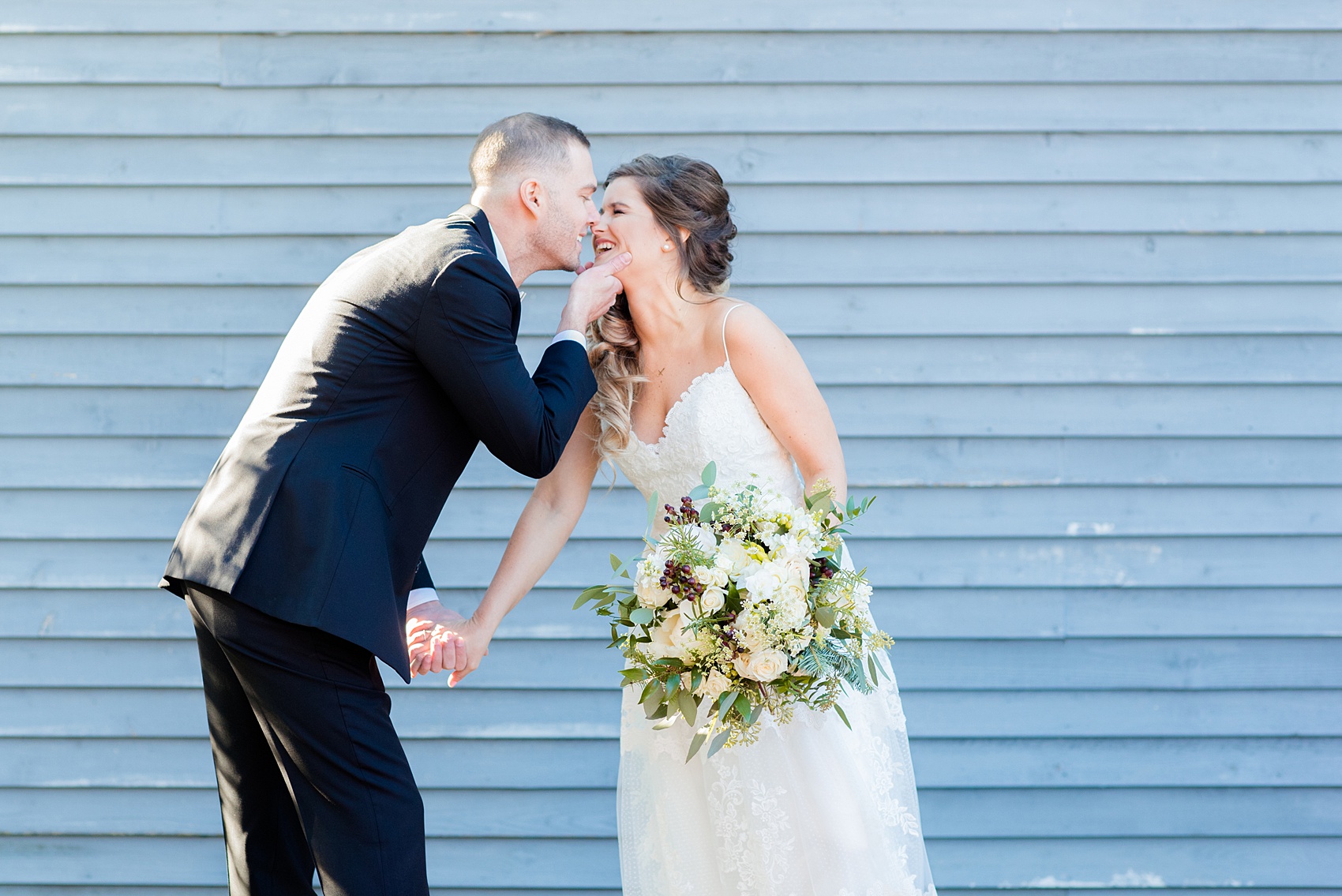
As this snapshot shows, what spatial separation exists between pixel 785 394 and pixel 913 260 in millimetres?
1160

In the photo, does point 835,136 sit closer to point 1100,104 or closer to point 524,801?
point 1100,104

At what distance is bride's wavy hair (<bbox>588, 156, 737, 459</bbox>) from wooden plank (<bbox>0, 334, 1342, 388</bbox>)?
698mm

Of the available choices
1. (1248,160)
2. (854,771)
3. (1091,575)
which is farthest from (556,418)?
(1248,160)

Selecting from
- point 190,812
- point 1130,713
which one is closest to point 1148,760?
point 1130,713

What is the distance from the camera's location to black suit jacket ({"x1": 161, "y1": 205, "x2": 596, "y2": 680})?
6.34 ft

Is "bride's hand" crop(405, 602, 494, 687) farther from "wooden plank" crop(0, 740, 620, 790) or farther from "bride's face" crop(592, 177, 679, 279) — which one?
"wooden plank" crop(0, 740, 620, 790)

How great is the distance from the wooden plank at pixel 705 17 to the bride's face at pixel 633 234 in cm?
102

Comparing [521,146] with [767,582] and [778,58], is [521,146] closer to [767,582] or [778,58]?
[767,582]

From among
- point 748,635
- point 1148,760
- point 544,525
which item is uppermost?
point 544,525

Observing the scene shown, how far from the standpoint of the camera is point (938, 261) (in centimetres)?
339

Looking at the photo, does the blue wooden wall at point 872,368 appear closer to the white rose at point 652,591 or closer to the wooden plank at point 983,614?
the wooden plank at point 983,614

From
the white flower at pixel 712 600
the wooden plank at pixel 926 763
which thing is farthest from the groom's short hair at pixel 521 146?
the wooden plank at pixel 926 763

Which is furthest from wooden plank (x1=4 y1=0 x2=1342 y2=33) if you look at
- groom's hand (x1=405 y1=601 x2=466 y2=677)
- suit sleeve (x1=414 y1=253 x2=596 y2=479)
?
groom's hand (x1=405 y1=601 x2=466 y2=677)

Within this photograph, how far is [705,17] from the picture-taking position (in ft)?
10.9
